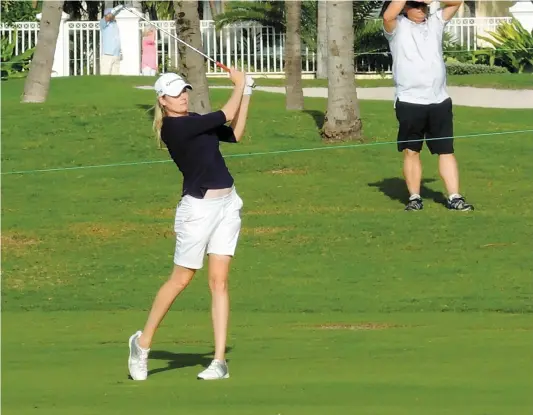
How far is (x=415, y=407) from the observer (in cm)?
711

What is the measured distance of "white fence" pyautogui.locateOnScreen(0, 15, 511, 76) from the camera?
3697 cm

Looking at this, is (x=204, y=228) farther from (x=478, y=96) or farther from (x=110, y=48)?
(x=110, y=48)

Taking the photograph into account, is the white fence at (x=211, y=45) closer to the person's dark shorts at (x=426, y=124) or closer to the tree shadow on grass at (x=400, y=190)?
the tree shadow on grass at (x=400, y=190)

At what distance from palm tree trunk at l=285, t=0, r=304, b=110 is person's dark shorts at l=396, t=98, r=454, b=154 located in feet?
26.1

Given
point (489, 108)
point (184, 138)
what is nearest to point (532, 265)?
point (184, 138)

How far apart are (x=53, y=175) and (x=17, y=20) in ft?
68.3

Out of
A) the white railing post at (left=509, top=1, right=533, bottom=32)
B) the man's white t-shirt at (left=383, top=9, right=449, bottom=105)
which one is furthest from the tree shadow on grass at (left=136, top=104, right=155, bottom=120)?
the white railing post at (left=509, top=1, right=533, bottom=32)

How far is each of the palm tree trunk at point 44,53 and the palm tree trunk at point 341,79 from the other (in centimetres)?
659

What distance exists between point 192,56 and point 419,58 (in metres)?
5.80

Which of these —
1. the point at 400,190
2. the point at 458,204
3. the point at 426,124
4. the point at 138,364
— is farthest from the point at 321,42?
the point at 138,364

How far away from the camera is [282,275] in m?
13.8

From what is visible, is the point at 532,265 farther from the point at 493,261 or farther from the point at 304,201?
the point at 304,201

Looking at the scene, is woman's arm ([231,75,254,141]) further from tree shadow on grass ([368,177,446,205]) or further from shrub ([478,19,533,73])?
shrub ([478,19,533,73])

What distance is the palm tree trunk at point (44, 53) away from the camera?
25188 millimetres
